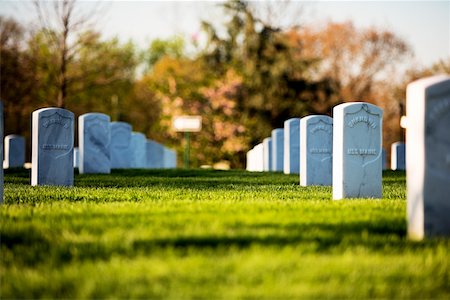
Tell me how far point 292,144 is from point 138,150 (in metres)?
12.2

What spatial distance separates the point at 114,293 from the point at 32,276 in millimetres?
815

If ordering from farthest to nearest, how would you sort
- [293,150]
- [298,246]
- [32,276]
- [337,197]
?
1. [293,150]
2. [337,197]
3. [298,246]
4. [32,276]

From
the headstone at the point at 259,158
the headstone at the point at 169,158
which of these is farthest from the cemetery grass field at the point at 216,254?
the headstone at the point at 169,158

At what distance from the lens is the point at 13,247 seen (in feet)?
22.1

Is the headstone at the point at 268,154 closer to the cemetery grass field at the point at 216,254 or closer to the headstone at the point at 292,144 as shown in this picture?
the headstone at the point at 292,144

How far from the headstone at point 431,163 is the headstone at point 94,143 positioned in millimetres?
15784

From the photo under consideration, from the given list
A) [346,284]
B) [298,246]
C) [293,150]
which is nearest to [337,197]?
[298,246]

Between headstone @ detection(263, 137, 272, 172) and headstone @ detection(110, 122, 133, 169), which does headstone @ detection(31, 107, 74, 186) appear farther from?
headstone @ detection(263, 137, 272, 172)

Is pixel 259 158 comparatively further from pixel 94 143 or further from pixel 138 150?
pixel 94 143

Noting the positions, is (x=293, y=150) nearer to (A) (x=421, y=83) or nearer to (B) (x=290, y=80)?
(A) (x=421, y=83)

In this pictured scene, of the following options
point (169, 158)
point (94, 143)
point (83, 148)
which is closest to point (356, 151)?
point (94, 143)

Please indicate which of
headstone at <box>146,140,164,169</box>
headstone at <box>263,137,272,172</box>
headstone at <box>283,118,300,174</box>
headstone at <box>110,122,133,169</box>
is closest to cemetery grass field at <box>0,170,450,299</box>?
headstone at <box>283,118,300,174</box>

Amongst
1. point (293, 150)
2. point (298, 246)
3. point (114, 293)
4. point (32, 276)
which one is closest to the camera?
point (114, 293)

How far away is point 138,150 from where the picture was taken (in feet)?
108
